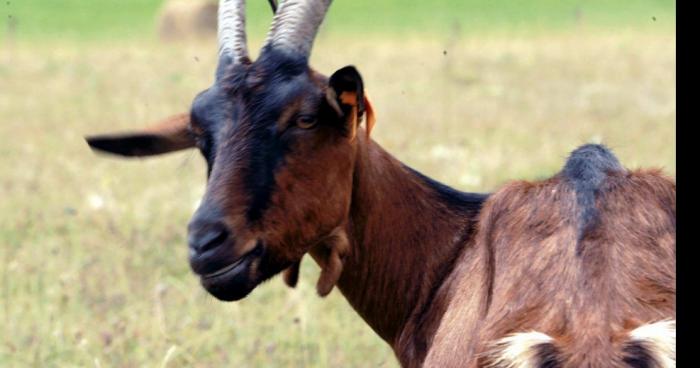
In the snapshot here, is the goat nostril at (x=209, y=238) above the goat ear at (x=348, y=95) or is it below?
below

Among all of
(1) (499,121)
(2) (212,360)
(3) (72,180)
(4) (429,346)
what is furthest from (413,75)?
(4) (429,346)

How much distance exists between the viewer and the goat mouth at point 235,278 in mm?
4699

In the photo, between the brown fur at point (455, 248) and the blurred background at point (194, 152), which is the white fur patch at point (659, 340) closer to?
the brown fur at point (455, 248)

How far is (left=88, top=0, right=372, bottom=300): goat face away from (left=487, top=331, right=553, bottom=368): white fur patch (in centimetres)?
112

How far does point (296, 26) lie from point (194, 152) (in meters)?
4.60

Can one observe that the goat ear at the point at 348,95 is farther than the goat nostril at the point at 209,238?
Yes

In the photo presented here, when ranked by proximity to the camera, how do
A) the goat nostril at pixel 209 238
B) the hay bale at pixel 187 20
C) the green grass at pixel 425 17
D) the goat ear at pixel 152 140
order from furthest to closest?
1. the hay bale at pixel 187 20
2. the green grass at pixel 425 17
3. the goat ear at pixel 152 140
4. the goat nostril at pixel 209 238

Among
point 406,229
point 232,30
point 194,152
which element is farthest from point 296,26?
point 194,152

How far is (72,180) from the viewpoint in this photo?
1130 cm

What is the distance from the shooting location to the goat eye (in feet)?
16.1

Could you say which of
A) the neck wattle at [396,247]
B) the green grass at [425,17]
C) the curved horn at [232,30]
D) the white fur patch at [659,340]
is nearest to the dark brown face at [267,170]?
the curved horn at [232,30]

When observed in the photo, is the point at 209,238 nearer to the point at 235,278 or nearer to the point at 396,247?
the point at 235,278

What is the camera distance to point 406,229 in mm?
5441

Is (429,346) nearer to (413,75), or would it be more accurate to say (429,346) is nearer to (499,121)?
(499,121)
